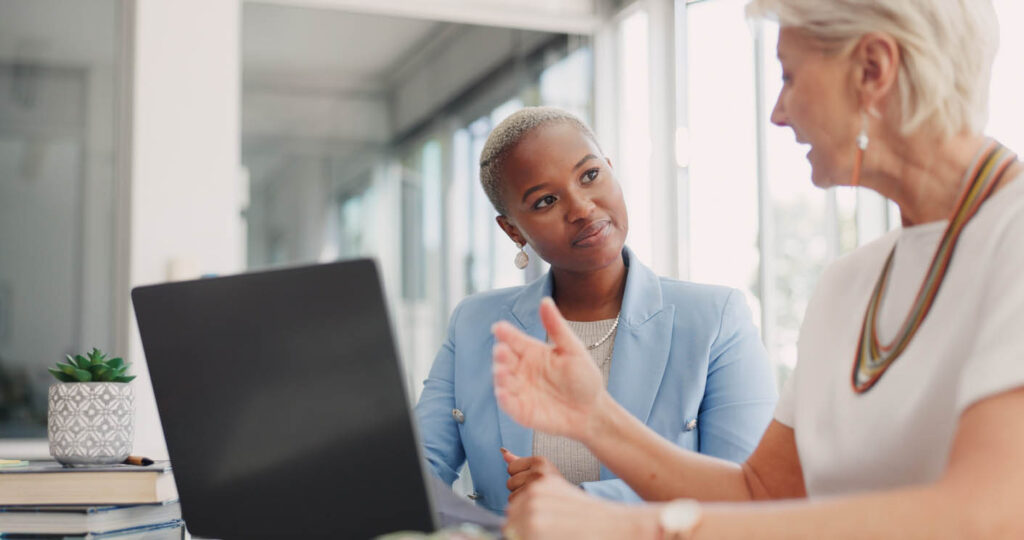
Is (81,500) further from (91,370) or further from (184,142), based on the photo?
(184,142)

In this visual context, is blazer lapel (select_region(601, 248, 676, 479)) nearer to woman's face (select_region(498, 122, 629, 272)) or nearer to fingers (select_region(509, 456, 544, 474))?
woman's face (select_region(498, 122, 629, 272))

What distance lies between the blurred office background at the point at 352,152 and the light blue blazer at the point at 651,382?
3.68ft

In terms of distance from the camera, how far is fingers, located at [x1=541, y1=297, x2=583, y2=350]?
1062 mm

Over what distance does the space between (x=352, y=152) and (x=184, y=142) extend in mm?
768

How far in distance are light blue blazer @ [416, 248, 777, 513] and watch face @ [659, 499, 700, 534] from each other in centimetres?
Result: 76

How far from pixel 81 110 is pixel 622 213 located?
7.61ft

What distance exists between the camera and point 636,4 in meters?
3.88

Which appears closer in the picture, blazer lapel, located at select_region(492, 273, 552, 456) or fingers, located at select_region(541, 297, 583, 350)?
fingers, located at select_region(541, 297, 583, 350)

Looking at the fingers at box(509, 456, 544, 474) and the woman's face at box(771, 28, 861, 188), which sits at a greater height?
the woman's face at box(771, 28, 861, 188)

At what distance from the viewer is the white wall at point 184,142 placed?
3.36m

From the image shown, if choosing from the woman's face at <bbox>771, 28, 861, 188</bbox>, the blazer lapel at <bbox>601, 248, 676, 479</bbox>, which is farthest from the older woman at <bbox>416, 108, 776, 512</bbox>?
the woman's face at <bbox>771, 28, 861, 188</bbox>

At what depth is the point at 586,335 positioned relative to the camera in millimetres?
1925

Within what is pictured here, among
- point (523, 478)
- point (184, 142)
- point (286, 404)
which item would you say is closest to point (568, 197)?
point (523, 478)

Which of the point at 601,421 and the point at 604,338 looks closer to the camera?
the point at 601,421
